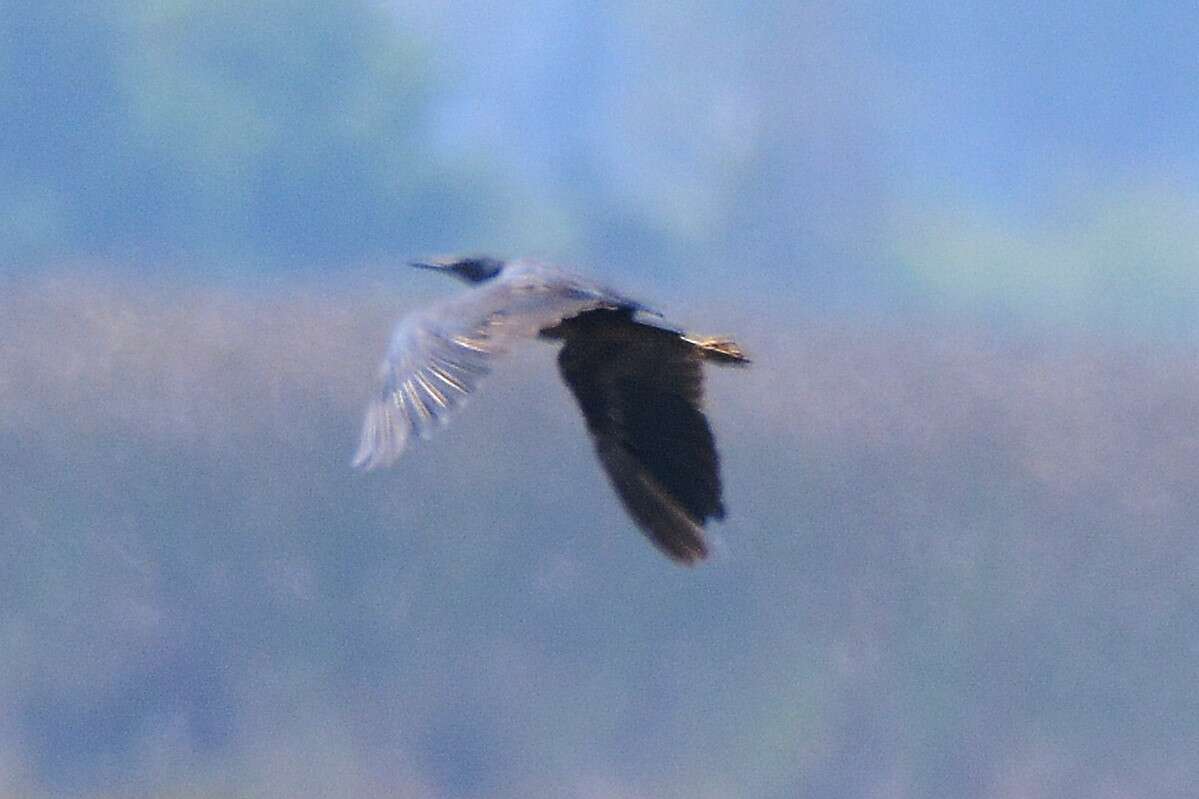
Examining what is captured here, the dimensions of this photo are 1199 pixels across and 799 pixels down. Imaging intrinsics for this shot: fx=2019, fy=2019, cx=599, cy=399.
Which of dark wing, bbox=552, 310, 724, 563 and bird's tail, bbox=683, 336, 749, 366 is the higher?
bird's tail, bbox=683, 336, 749, 366

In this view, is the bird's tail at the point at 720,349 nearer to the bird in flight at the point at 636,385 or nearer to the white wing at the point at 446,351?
the bird in flight at the point at 636,385

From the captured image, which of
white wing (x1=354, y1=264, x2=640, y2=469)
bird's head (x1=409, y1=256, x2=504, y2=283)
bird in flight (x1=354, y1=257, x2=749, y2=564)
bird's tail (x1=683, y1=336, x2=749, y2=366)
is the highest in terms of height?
bird's head (x1=409, y1=256, x2=504, y2=283)

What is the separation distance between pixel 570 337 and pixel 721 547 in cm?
74

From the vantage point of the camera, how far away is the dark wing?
5664 millimetres

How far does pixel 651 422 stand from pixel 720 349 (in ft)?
1.07

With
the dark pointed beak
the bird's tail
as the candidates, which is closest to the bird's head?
the dark pointed beak

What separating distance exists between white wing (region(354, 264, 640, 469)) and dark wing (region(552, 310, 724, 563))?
38 centimetres

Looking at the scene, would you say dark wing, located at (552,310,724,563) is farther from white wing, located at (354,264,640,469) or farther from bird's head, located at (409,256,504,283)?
bird's head, located at (409,256,504,283)

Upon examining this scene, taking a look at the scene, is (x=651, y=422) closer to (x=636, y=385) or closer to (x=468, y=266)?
(x=636, y=385)

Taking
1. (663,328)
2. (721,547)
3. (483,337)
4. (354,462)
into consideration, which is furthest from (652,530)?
(354,462)

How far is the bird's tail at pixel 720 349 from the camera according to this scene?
18.3 ft

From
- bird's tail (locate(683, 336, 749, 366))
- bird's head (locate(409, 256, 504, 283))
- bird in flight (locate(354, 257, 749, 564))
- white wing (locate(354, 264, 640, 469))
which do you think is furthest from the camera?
bird's head (locate(409, 256, 504, 283))

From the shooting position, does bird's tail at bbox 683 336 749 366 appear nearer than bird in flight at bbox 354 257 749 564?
No

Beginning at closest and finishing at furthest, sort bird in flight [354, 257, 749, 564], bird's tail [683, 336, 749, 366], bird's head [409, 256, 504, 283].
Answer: bird in flight [354, 257, 749, 564]
bird's tail [683, 336, 749, 366]
bird's head [409, 256, 504, 283]
